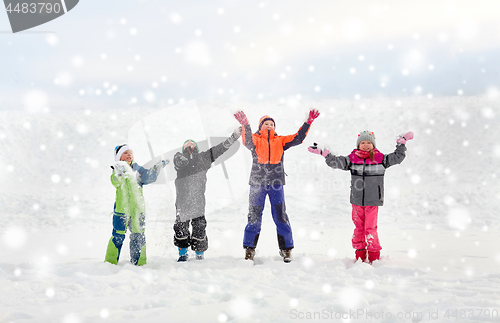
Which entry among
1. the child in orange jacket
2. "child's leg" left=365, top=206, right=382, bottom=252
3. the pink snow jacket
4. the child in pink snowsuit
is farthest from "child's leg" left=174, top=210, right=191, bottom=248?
"child's leg" left=365, top=206, right=382, bottom=252

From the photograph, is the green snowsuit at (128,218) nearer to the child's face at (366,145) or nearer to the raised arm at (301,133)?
the raised arm at (301,133)

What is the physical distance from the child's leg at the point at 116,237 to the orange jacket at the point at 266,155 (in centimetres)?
194

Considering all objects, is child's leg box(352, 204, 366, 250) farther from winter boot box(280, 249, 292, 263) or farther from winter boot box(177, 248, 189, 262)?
winter boot box(177, 248, 189, 262)

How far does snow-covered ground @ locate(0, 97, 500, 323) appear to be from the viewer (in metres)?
3.53

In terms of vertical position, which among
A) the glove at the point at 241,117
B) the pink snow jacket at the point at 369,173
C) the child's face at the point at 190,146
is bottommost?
the pink snow jacket at the point at 369,173

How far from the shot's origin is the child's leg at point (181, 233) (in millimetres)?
5270

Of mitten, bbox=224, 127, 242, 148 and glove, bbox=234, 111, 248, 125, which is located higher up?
glove, bbox=234, 111, 248, 125

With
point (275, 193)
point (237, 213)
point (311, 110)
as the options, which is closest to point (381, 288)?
point (275, 193)

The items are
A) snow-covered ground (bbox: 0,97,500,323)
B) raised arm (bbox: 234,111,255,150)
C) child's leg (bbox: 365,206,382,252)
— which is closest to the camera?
snow-covered ground (bbox: 0,97,500,323)

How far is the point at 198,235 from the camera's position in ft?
17.3

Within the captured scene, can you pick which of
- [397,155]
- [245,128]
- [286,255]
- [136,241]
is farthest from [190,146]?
[397,155]

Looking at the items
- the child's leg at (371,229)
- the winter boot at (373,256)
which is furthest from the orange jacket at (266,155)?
the winter boot at (373,256)

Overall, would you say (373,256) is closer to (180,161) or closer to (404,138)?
(404,138)

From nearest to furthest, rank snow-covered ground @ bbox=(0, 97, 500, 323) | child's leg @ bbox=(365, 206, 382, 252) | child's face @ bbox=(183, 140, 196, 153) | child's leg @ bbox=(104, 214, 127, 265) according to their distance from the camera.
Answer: snow-covered ground @ bbox=(0, 97, 500, 323), child's leg @ bbox=(104, 214, 127, 265), child's leg @ bbox=(365, 206, 382, 252), child's face @ bbox=(183, 140, 196, 153)
